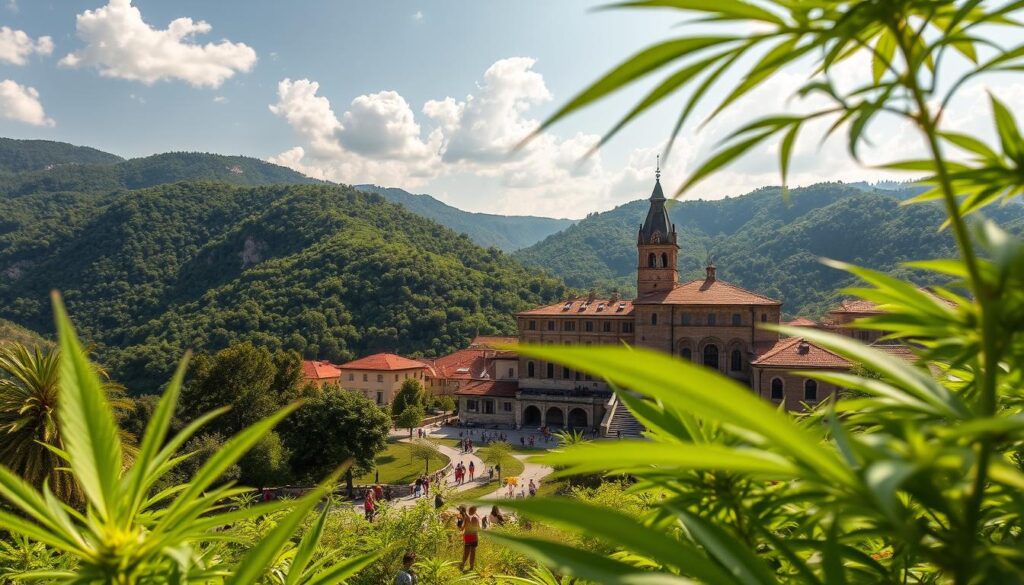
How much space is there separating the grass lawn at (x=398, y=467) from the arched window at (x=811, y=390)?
2097cm

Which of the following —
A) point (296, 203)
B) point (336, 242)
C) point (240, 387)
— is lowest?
point (240, 387)

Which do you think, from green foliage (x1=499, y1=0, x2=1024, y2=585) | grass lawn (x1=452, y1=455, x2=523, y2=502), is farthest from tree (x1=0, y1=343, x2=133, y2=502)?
grass lawn (x1=452, y1=455, x2=523, y2=502)

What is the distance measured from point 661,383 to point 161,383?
3156 inches

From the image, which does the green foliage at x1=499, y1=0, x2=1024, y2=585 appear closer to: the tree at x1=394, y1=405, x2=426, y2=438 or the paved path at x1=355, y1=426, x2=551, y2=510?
the paved path at x1=355, y1=426, x2=551, y2=510

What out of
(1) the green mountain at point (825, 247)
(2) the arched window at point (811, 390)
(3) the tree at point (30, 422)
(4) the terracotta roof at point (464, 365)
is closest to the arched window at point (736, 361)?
(2) the arched window at point (811, 390)

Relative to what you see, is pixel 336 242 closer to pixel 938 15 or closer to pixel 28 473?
pixel 28 473

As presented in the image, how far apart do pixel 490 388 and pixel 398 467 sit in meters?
14.3

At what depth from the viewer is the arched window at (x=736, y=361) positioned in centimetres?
3831

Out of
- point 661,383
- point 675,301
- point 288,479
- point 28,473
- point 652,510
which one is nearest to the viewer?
point 661,383

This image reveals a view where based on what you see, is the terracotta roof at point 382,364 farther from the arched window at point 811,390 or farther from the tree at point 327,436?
the arched window at point 811,390

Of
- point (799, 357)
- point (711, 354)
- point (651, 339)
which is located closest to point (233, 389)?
point (651, 339)

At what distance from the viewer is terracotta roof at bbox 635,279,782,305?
125ft

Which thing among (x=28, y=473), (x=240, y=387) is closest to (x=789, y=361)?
(x=240, y=387)

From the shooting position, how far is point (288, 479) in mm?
27203
